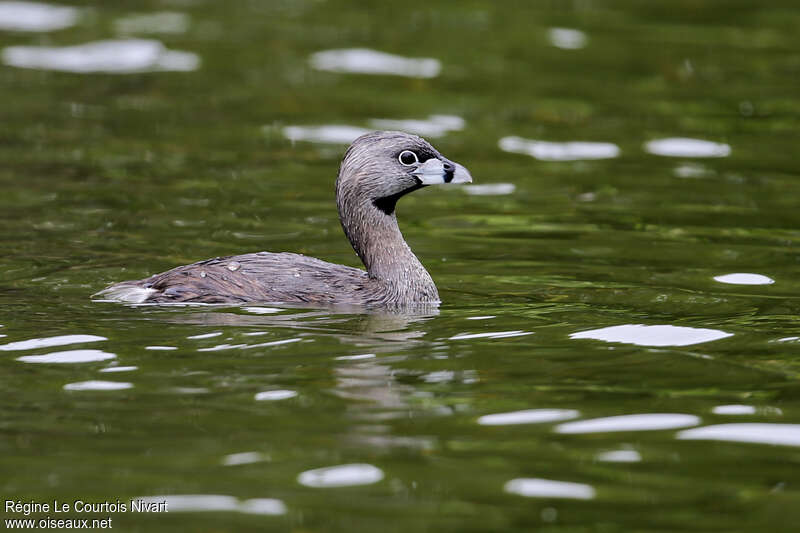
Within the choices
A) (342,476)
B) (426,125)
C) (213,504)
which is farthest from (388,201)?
(426,125)

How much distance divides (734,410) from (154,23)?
53.3 ft

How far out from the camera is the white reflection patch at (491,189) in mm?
14882

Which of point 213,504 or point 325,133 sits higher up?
point 325,133

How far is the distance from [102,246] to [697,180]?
6.61 m

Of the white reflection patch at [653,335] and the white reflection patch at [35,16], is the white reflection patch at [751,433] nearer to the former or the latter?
the white reflection patch at [653,335]

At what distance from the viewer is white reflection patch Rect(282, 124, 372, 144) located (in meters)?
16.9

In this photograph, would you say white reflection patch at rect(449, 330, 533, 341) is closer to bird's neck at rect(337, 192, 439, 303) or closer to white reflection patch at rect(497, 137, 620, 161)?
bird's neck at rect(337, 192, 439, 303)

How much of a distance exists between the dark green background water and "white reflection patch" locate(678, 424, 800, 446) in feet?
0.13

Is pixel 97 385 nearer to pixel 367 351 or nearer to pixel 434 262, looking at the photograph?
pixel 367 351

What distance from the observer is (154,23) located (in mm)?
22156

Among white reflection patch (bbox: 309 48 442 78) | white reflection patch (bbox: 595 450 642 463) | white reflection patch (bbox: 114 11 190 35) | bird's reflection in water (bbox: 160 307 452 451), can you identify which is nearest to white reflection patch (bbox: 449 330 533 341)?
bird's reflection in water (bbox: 160 307 452 451)

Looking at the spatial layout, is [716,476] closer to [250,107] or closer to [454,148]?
[454,148]

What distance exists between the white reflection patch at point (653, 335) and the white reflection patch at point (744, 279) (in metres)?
1.96

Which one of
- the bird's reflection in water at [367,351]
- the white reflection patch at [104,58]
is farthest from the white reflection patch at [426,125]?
the bird's reflection in water at [367,351]
